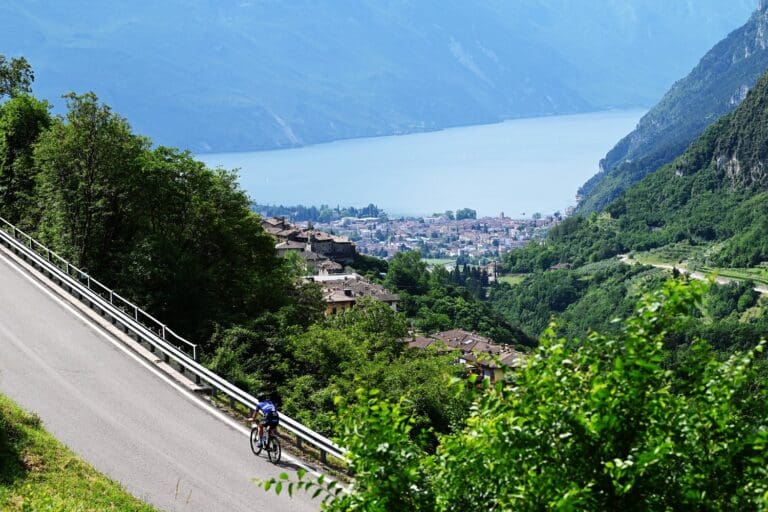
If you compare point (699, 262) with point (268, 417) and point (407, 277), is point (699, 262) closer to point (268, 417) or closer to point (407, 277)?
point (407, 277)

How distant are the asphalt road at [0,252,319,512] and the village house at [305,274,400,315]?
4972cm

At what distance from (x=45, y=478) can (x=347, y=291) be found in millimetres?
66440

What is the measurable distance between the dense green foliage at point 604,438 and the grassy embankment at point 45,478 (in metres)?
5.40

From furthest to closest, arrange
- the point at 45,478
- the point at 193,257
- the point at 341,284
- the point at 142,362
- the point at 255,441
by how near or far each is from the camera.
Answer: the point at 341,284, the point at 193,257, the point at 142,362, the point at 255,441, the point at 45,478

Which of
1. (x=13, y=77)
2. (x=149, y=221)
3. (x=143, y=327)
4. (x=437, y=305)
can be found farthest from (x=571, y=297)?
(x=143, y=327)

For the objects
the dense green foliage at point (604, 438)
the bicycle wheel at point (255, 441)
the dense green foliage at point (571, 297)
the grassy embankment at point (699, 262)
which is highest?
the grassy embankment at point (699, 262)

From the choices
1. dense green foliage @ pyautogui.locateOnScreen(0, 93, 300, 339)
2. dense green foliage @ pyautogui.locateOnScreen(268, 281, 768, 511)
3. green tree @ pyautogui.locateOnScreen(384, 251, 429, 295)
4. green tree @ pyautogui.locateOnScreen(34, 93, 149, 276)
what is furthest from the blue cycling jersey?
green tree @ pyautogui.locateOnScreen(384, 251, 429, 295)

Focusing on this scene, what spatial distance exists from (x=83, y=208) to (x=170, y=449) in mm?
16343

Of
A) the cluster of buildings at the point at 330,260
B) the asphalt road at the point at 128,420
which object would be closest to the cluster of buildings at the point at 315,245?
the cluster of buildings at the point at 330,260

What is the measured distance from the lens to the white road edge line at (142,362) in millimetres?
18636

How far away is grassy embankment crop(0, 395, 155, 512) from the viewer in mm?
13618

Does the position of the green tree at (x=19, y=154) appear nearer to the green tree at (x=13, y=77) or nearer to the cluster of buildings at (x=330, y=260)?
the green tree at (x=13, y=77)

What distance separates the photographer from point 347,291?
267ft

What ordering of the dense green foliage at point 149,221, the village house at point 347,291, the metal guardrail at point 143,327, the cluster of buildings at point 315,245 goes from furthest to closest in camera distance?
the cluster of buildings at point 315,245, the village house at point 347,291, the dense green foliage at point 149,221, the metal guardrail at point 143,327
